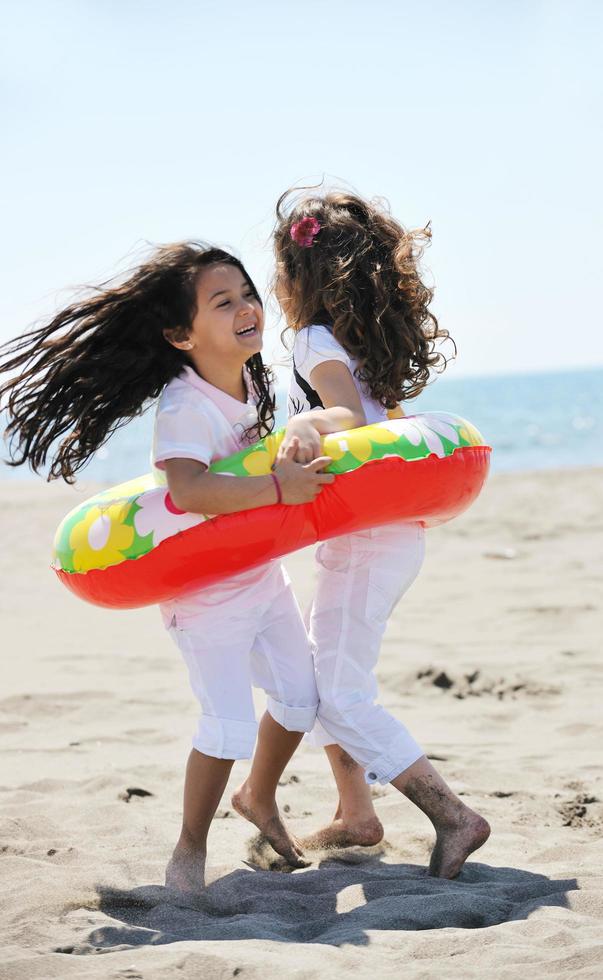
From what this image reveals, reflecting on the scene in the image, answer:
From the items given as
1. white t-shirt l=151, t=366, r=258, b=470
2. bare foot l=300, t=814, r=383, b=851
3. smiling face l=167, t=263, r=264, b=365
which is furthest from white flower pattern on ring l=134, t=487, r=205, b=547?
bare foot l=300, t=814, r=383, b=851

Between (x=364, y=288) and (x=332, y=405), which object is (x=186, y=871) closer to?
(x=332, y=405)

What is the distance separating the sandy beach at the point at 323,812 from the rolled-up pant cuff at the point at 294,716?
0.45m

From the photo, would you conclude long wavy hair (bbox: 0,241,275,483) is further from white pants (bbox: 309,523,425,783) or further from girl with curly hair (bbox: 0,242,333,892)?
Answer: white pants (bbox: 309,523,425,783)

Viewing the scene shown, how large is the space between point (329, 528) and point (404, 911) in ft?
3.51

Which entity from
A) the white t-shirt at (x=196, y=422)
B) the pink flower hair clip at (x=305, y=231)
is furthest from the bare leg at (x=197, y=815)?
the pink flower hair clip at (x=305, y=231)

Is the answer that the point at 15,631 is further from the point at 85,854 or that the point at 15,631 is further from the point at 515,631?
the point at 85,854

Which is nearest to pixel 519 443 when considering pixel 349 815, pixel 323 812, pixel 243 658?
pixel 323 812

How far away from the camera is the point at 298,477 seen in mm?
3188

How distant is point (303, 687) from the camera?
3.43 meters

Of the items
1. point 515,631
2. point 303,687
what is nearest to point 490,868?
point 303,687

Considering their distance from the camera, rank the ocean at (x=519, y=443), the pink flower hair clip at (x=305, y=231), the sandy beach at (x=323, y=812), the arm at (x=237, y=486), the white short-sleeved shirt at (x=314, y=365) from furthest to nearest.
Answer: the ocean at (x=519, y=443)
the pink flower hair clip at (x=305, y=231)
the white short-sleeved shirt at (x=314, y=365)
the arm at (x=237, y=486)
the sandy beach at (x=323, y=812)

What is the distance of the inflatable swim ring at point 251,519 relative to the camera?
10.5ft

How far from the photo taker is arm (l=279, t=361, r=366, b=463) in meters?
3.29

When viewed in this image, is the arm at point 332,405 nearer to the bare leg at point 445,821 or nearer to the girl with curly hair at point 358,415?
the girl with curly hair at point 358,415
